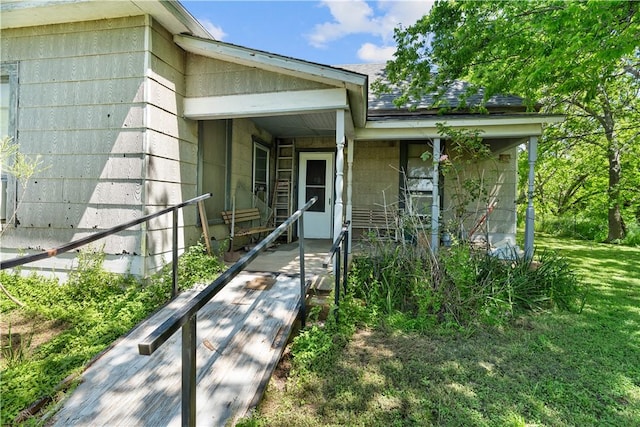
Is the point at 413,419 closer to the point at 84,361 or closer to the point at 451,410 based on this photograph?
the point at 451,410

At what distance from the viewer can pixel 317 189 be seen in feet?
26.1

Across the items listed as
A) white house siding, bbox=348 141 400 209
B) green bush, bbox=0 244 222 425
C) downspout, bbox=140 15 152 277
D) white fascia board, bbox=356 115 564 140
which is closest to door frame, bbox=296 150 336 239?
white house siding, bbox=348 141 400 209

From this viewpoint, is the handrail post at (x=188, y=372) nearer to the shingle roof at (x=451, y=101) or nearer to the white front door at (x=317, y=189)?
the white front door at (x=317, y=189)

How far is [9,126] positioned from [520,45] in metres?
7.53

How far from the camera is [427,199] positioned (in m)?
7.58

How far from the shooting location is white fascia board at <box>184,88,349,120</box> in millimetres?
4090

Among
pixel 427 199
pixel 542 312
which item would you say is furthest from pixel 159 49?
pixel 427 199

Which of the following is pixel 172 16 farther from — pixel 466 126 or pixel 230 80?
pixel 466 126

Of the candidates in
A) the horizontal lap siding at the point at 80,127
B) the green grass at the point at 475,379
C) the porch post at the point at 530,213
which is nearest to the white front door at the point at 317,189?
the porch post at the point at 530,213

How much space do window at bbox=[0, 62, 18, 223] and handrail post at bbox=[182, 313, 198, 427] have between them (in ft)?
14.5

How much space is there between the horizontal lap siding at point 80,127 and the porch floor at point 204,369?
1570mm

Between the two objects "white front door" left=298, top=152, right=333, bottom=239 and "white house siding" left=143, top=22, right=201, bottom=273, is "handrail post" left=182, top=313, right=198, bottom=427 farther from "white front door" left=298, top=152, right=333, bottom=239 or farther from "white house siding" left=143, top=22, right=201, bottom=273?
"white front door" left=298, top=152, right=333, bottom=239

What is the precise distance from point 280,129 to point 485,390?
19.9ft

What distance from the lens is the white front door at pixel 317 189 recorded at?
25.7ft
